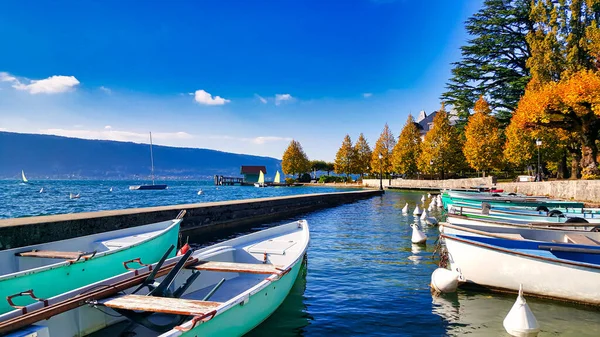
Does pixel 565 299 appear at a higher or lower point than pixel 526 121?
lower

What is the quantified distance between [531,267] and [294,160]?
8881 centimetres

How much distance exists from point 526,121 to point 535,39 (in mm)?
16491

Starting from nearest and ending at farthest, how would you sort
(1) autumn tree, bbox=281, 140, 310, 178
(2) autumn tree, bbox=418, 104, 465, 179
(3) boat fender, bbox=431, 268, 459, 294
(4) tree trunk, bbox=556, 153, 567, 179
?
1. (3) boat fender, bbox=431, 268, 459, 294
2. (4) tree trunk, bbox=556, 153, 567, 179
3. (2) autumn tree, bbox=418, 104, 465, 179
4. (1) autumn tree, bbox=281, 140, 310, 178

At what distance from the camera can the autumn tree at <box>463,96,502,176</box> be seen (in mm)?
48312

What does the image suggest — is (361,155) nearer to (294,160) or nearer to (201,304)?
(294,160)

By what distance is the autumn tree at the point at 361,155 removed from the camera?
83.9m

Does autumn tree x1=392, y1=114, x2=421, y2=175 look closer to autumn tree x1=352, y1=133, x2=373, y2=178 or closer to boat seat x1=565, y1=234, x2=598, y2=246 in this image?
autumn tree x1=352, y1=133, x2=373, y2=178

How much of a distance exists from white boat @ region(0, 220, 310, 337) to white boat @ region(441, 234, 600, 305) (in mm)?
3807

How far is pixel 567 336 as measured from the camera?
6402 mm

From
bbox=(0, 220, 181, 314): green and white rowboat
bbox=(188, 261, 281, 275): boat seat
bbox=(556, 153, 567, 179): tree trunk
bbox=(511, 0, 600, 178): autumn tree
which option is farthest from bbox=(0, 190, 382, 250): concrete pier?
bbox=(556, 153, 567, 179): tree trunk

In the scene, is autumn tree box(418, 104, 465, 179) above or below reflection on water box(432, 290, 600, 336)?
above

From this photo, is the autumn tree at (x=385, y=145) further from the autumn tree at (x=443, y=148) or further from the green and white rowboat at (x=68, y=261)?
the green and white rowboat at (x=68, y=261)

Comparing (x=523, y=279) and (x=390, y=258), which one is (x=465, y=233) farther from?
(x=390, y=258)

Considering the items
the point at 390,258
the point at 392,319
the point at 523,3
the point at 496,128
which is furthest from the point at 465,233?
the point at 523,3
